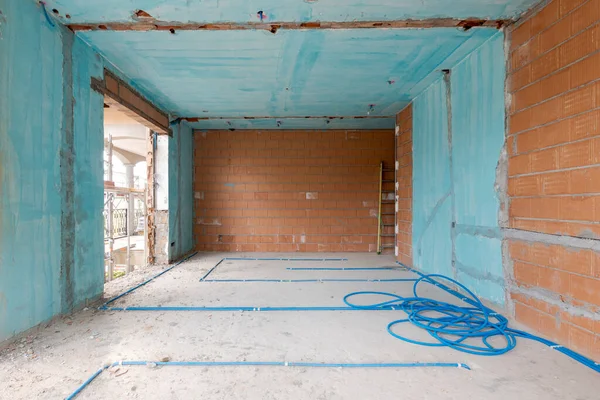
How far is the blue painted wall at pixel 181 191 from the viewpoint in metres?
5.68

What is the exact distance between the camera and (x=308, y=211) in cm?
681

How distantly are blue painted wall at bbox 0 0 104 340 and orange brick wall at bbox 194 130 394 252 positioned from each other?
3.48 meters

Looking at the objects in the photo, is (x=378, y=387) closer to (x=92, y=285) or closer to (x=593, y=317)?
(x=593, y=317)

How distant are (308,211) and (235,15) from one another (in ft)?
15.1

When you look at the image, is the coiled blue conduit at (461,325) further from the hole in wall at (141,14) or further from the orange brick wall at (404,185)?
the hole in wall at (141,14)

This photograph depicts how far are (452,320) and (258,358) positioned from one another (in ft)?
5.80

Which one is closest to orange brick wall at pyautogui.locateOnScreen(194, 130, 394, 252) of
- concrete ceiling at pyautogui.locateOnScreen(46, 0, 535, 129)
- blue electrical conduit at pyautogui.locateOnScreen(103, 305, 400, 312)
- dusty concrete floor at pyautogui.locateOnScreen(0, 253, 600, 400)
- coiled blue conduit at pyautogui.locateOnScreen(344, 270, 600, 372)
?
concrete ceiling at pyautogui.locateOnScreen(46, 0, 535, 129)

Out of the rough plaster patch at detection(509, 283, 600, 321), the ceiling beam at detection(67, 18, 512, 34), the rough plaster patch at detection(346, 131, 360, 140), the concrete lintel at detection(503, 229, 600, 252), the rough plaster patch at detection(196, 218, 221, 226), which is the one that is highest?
the ceiling beam at detection(67, 18, 512, 34)

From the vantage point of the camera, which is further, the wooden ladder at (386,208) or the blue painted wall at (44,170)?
the wooden ladder at (386,208)

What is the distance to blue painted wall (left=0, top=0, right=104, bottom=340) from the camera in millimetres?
2273

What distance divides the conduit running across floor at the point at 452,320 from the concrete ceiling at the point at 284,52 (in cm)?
270

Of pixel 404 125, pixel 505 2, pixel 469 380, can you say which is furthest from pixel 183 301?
pixel 404 125

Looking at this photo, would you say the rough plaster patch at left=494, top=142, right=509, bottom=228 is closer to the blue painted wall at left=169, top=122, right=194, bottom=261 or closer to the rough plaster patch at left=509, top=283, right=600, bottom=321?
the rough plaster patch at left=509, top=283, right=600, bottom=321

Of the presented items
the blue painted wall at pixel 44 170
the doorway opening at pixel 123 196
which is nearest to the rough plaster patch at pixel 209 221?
the doorway opening at pixel 123 196
